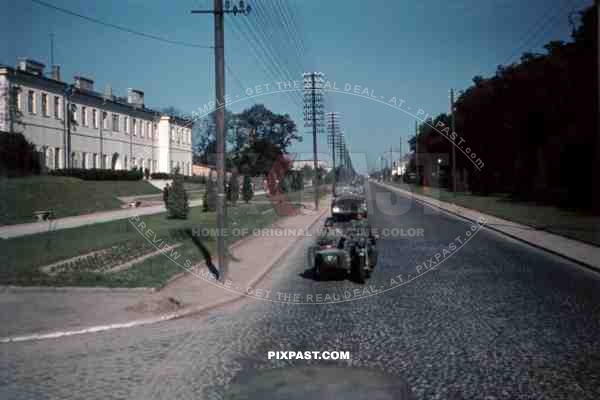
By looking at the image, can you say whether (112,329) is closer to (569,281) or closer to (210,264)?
(210,264)

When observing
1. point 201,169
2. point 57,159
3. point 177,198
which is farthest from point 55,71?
point 201,169

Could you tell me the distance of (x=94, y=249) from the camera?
1661 centimetres

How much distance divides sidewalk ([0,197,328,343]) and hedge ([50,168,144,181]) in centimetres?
3123

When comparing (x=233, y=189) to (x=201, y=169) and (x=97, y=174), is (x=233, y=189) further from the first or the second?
(x=201, y=169)

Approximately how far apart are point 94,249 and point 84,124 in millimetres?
36186

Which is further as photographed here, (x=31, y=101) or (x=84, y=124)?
(x=84, y=124)

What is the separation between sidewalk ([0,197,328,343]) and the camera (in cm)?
861

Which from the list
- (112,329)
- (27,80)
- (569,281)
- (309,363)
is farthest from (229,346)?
(27,80)

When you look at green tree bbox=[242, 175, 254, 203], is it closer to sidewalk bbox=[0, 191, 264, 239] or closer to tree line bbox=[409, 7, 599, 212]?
sidewalk bbox=[0, 191, 264, 239]

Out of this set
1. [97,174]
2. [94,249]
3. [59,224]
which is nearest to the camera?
[94,249]

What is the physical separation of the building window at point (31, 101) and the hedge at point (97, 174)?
475 centimetres

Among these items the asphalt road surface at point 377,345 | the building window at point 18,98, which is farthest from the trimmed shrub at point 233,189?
the asphalt road surface at point 377,345

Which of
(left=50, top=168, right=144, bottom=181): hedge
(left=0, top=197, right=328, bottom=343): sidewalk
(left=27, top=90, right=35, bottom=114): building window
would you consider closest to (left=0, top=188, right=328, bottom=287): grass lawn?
(left=0, top=197, right=328, bottom=343): sidewalk

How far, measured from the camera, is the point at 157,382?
6.26 m
